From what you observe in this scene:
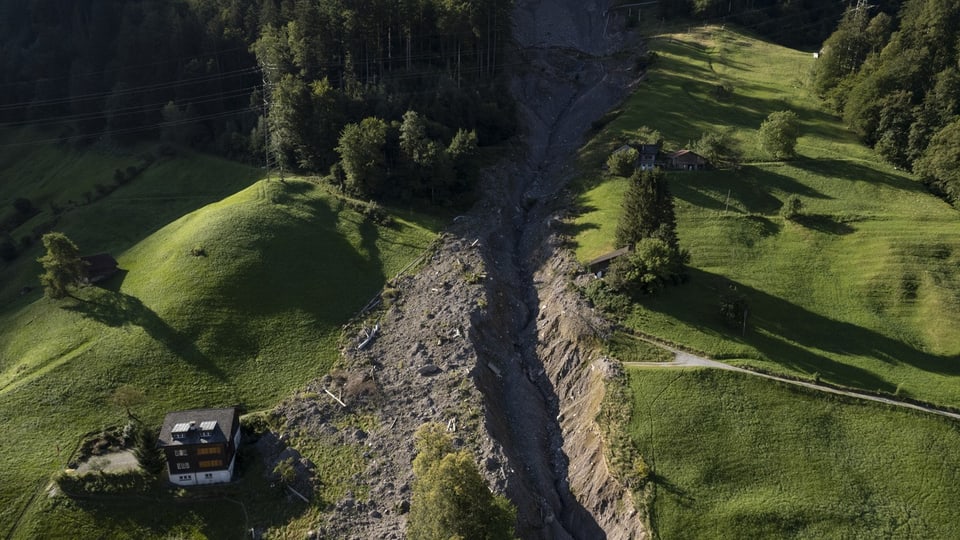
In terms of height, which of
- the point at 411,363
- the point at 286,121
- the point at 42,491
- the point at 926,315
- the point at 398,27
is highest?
the point at 398,27

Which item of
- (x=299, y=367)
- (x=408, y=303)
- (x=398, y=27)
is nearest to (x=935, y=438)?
(x=408, y=303)

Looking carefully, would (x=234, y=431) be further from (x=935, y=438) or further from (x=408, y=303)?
(x=935, y=438)

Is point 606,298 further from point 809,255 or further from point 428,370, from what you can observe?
point 809,255

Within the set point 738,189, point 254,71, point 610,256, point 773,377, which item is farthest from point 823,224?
point 254,71

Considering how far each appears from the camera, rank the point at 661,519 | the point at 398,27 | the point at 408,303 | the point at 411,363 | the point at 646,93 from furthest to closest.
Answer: the point at 646,93 < the point at 398,27 < the point at 408,303 < the point at 411,363 < the point at 661,519

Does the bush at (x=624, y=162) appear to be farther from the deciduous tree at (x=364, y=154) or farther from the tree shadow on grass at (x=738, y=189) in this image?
the deciduous tree at (x=364, y=154)

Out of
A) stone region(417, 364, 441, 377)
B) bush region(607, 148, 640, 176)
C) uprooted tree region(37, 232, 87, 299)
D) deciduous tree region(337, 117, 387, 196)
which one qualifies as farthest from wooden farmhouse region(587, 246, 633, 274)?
uprooted tree region(37, 232, 87, 299)

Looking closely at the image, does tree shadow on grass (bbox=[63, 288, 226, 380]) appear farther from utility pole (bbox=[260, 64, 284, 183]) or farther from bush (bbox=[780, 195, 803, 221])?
bush (bbox=[780, 195, 803, 221])
